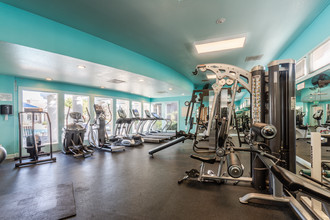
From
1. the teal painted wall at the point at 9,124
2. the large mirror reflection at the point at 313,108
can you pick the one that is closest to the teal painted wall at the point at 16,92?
the teal painted wall at the point at 9,124

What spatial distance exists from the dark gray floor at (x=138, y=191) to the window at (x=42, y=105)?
5.68ft

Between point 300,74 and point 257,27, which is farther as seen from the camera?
point 300,74

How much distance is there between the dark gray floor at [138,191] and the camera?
5.92 feet

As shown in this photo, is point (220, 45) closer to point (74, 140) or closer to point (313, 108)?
point (313, 108)

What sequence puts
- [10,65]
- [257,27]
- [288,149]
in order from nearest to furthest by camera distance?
[288,149]
[257,27]
[10,65]

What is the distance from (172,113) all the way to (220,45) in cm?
679

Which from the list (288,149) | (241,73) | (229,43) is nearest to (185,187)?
(288,149)

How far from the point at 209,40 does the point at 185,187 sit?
331 cm

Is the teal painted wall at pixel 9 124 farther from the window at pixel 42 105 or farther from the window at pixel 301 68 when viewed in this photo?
the window at pixel 301 68

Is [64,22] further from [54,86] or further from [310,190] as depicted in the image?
[310,190]

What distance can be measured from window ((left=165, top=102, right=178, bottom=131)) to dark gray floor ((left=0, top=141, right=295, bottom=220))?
20.6ft

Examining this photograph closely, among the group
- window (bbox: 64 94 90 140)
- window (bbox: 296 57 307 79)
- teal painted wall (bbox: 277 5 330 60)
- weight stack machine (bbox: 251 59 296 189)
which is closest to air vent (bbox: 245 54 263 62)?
teal painted wall (bbox: 277 5 330 60)

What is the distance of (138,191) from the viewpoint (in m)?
2.36

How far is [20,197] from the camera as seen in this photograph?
87.5 inches
